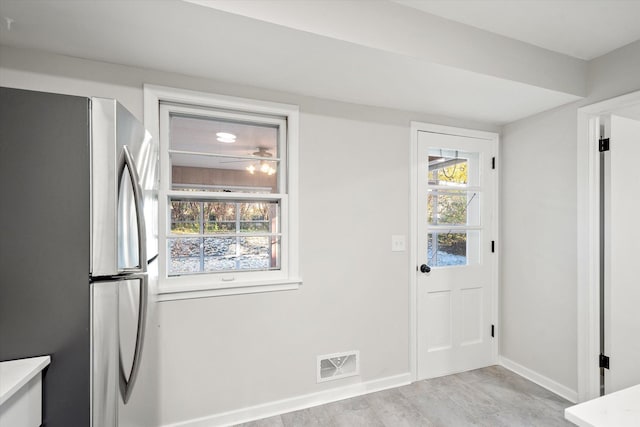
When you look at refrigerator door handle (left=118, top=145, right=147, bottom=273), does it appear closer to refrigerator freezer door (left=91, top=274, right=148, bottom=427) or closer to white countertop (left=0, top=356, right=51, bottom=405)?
refrigerator freezer door (left=91, top=274, right=148, bottom=427)

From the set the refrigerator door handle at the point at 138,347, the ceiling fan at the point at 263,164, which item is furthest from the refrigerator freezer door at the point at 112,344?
the ceiling fan at the point at 263,164

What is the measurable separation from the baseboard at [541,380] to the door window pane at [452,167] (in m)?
1.65

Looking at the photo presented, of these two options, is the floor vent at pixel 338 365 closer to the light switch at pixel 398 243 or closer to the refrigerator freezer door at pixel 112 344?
the light switch at pixel 398 243

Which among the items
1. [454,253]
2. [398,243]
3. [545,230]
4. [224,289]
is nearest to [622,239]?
[545,230]

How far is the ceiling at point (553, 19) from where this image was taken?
160 centimetres

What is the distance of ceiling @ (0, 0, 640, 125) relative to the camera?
4.35 feet

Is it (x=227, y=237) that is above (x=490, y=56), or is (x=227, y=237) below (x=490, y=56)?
below

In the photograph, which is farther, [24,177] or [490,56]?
[490,56]

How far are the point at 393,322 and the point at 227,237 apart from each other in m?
1.46

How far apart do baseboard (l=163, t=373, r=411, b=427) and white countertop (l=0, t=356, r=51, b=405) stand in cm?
117

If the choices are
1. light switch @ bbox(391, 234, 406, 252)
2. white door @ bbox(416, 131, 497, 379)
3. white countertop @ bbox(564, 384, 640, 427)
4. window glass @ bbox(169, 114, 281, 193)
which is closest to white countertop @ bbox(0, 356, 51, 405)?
window glass @ bbox(169, 114, 281, 193)

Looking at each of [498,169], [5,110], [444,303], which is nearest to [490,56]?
[498,169]

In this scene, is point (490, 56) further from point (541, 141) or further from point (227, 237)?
point (227, 237)

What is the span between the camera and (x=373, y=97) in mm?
2176
